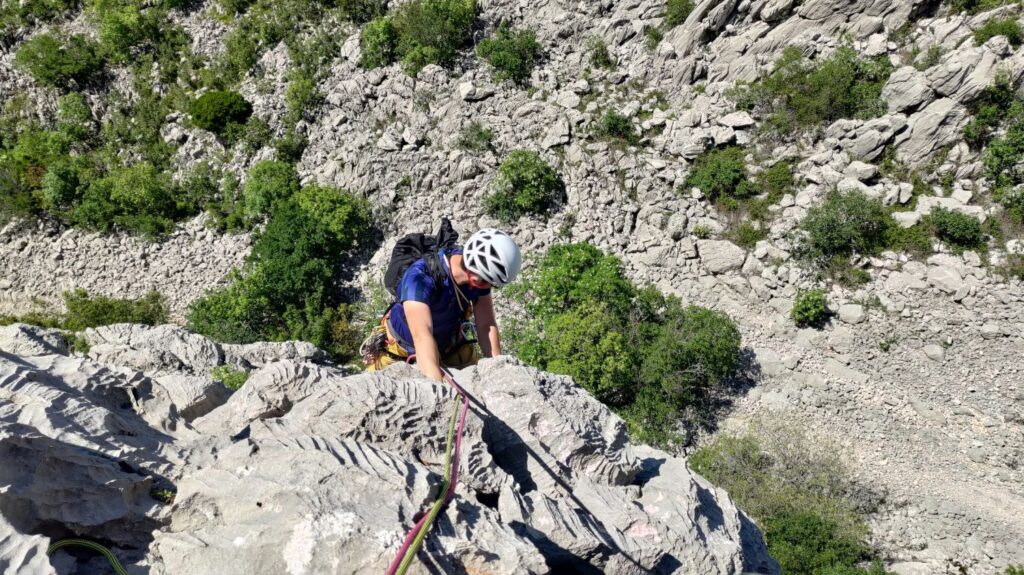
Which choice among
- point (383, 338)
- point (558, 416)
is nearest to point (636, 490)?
point (558, 416)

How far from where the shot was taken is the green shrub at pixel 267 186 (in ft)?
58.5

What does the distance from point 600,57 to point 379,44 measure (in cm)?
817

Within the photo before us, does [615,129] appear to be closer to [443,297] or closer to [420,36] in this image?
[420,36]

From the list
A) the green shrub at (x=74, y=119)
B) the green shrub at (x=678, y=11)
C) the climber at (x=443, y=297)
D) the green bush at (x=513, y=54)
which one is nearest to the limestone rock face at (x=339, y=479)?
the climber at (x=443, y=297)

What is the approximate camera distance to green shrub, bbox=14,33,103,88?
21703mm

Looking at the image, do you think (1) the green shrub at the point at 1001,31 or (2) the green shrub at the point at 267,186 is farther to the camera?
(2) the green shrub at the point at 267,186

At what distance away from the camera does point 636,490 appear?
16.6 feet

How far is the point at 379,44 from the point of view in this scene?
1988 cm

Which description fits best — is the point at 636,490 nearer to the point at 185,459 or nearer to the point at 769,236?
the point at 185,459

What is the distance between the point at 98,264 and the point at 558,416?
19950 millimetres

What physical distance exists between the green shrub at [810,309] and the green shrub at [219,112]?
19535 millimetres

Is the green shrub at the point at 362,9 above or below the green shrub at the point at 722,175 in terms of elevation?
above

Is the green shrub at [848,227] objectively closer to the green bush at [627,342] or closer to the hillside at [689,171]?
the hillside at [689,171]

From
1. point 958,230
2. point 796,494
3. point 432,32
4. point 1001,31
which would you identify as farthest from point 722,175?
point 432,32
